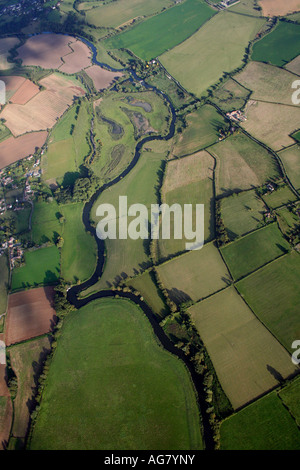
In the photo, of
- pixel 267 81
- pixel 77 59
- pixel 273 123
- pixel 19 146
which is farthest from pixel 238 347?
pixel 77 59

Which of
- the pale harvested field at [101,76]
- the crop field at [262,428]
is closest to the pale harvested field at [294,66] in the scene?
the pale harvested field at [101,76]

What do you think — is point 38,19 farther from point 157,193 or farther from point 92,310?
point 92,310

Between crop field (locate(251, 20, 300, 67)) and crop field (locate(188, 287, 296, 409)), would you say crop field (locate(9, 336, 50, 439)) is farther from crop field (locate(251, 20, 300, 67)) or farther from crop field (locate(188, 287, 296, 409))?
crop field (locate(251, 20, 300, 67))

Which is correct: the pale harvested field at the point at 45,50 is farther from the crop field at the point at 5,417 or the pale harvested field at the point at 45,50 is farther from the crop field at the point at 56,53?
the crop field at the point at 5,417
